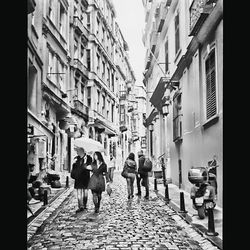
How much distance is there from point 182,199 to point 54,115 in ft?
8.40

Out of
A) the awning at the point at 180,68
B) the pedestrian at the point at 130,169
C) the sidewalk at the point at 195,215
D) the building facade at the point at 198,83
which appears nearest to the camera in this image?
the building facade at the point at 198,83

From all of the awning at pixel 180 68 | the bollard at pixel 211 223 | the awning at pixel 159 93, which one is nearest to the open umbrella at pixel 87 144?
the awning at pixel 180 68

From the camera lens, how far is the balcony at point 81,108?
5.94 m

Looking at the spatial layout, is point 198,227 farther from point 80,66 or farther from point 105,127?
point 80,66

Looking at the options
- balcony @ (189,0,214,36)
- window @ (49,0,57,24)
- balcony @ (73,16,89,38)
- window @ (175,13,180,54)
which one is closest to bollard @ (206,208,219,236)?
balcony @ (189,0,214,36)

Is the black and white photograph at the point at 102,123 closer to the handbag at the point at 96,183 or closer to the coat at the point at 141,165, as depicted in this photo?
the handbag at the point at 96,183

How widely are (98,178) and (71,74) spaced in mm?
2096

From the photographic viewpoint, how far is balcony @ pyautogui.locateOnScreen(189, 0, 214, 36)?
5.32 meters

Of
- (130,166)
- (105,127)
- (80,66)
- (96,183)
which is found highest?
(80,66)

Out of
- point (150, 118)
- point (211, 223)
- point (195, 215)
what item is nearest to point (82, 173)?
point (195, 215)

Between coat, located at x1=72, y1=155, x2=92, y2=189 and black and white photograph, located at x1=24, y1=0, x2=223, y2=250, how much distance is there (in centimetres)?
2

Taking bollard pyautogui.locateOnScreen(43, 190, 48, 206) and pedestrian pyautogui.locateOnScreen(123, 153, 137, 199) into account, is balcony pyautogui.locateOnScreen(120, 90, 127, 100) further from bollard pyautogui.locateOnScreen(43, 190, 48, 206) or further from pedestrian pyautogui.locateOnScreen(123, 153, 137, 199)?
bollard pyautogui.locateOnScreen(43, 190, 48, 206)

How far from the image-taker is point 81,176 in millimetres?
7215
